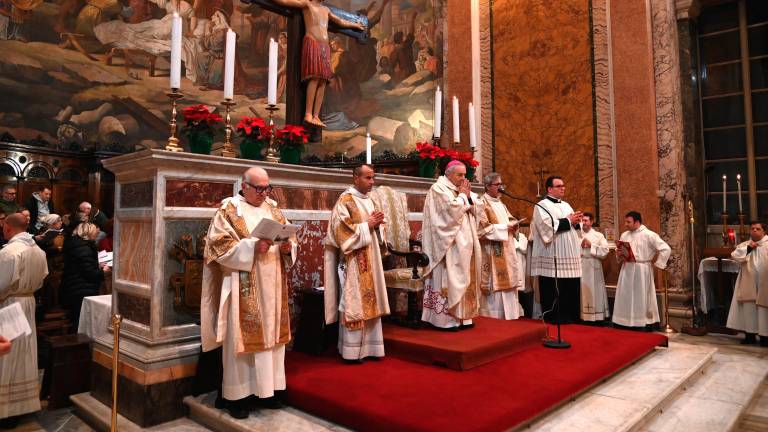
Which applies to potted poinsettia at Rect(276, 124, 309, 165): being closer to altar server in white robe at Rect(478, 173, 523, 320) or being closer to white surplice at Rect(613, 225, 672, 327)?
altar server in white robe at Rect(478, 173, 523, 320)

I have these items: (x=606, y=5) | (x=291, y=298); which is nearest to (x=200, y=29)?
(x=606, y=5)

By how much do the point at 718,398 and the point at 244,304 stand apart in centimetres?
414

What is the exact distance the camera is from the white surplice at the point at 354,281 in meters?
4.31

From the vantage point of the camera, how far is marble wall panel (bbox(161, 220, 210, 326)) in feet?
12.9

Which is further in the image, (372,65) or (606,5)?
(372,65)

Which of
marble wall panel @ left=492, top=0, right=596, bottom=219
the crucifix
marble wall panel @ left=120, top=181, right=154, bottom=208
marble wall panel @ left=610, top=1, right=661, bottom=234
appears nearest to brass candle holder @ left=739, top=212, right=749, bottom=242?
marble wall panel @ left=610, top=1, right=661, bottom=234

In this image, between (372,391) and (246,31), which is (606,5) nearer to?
(372,391)

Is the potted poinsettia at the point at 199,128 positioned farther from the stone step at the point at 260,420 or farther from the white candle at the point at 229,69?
the stone step at the point at 260,420

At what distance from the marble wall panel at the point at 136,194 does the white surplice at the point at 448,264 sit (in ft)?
8.47

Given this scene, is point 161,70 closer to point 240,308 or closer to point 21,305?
point 21,305

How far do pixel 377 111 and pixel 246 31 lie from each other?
413cm

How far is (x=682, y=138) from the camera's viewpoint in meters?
7.96

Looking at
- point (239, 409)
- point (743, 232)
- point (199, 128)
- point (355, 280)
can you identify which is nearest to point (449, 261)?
point (355, 280)

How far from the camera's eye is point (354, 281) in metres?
4.35
